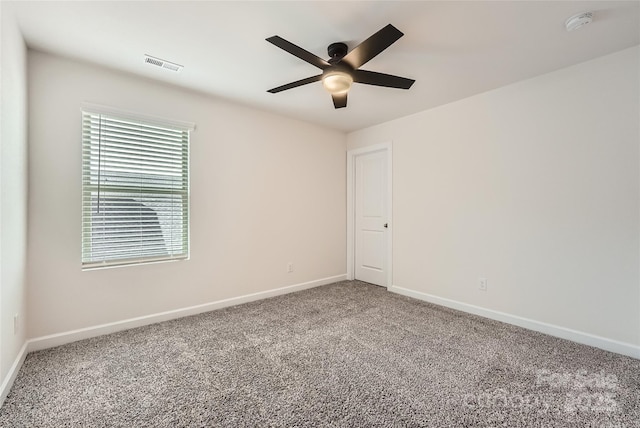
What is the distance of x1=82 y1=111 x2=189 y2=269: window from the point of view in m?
2.52

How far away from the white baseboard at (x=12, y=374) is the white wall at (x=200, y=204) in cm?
19

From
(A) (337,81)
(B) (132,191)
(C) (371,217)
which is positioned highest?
(A) (337,81)

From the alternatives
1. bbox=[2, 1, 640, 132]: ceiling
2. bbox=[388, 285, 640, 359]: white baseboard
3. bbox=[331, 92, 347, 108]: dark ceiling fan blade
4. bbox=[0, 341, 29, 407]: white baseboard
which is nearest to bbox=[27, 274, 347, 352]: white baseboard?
bbox=[0, 341, 29, 407]: white baseboard

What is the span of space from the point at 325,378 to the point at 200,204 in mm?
2183

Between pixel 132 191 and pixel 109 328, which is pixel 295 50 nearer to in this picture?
pixel 132 191

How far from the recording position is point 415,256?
3678 millimetres

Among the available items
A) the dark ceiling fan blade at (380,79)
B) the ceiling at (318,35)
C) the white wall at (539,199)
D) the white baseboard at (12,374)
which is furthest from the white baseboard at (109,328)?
the dark ceiling fan blade at (380,79)

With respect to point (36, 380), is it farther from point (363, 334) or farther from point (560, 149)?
point (560, 149)

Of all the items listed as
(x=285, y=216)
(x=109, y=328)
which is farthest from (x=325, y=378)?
(x=285, y=216)

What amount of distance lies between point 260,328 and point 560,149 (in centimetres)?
322

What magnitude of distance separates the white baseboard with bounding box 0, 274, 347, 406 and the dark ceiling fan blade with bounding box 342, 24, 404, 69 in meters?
2.79

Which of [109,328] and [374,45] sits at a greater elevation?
[374,45]

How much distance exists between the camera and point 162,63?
8.07ft

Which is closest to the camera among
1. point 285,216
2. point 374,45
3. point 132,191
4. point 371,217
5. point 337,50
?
point 374,45
